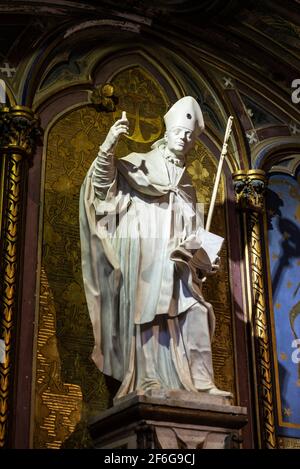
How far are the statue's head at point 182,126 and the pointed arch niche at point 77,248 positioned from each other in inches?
26.7

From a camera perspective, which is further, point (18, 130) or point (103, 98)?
point (103, 98)

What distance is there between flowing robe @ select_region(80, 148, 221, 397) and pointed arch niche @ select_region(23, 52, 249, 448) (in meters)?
0.44

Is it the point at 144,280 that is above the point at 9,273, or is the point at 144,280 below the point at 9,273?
below

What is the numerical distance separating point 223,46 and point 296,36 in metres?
0.56

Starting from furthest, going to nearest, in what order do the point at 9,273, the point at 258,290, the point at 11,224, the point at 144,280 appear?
1. the point at 258,290
2. the point at 11,224
3. the point at 9,273
4. the point at 144,280

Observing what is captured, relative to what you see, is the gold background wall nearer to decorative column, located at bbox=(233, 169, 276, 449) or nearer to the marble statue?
decorative column, located at bbox=(233, 169, 276, 449)

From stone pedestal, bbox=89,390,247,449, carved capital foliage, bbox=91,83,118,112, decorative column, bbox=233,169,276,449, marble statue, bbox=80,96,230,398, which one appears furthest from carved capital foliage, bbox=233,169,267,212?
stone pedestal, bbox=89,390,247,449

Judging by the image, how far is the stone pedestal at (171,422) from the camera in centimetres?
464

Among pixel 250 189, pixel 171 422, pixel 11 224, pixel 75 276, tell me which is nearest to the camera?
pixel 171 422

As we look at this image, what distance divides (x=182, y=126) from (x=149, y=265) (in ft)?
3.22

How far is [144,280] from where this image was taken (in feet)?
17.5

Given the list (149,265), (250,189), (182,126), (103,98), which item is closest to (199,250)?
(149,265)

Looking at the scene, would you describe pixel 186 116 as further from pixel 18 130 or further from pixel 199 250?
pixel 18 130

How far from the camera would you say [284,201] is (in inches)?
270
